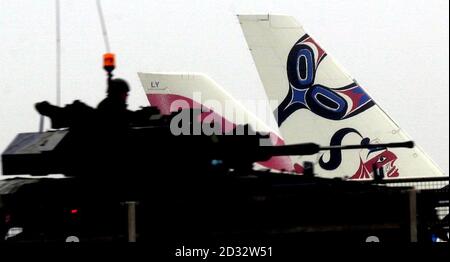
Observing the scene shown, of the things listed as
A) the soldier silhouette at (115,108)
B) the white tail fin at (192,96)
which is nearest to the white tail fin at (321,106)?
the white tail fin at (192,96)

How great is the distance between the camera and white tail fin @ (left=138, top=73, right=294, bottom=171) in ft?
75.2

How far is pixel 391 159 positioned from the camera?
67.7 feet

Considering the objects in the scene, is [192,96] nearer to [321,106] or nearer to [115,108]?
[321,106]

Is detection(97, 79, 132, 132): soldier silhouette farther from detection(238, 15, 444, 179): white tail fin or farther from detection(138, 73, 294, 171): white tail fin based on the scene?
detection(138, 73, 294, 171): white tail fin

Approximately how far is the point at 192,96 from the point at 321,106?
3322mm

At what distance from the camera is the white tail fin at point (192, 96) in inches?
902

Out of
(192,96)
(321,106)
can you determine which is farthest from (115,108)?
(192,96)

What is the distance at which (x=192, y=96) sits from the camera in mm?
23516

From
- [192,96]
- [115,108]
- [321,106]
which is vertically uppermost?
[192,96]

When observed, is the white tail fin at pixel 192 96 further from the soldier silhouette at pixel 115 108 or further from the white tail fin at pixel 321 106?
the soldier silhouette at pixel 115 108

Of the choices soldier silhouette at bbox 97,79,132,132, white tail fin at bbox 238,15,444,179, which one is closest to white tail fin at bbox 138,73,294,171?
white tail fin at bbox 238,15,444,179

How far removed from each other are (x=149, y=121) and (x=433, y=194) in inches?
108
